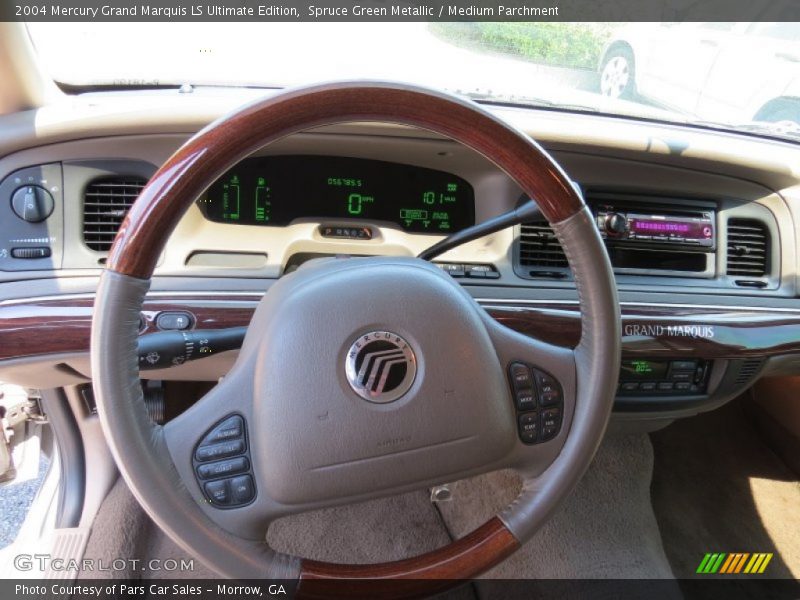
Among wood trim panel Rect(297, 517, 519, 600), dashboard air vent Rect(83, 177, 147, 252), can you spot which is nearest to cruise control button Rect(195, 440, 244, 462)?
wood trim panel Rect(297, 517, 519, 600)

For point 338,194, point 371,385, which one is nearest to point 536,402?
point 371,385

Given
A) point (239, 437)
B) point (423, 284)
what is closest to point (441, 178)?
point (423, 284)

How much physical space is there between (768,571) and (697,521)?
25 cm

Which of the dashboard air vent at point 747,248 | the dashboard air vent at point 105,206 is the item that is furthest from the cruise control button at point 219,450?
the dashboard air vent at point 747,248

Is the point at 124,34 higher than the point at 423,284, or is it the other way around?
the point at 124,34

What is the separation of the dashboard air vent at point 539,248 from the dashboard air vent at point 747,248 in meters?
0.56

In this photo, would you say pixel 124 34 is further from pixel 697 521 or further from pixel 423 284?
pixel 697 521

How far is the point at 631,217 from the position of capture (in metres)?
1.78

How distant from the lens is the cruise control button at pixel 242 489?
3.15 ft

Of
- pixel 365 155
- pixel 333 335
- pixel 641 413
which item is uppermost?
pixel 365 155

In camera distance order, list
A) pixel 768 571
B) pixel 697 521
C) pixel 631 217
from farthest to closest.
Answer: pixel 697 521 → pixel 768 571 → pixel 631 217

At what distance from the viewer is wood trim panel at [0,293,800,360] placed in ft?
4.48

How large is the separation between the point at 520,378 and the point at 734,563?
149 cm

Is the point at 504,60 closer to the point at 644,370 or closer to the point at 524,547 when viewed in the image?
the point at 644,370
